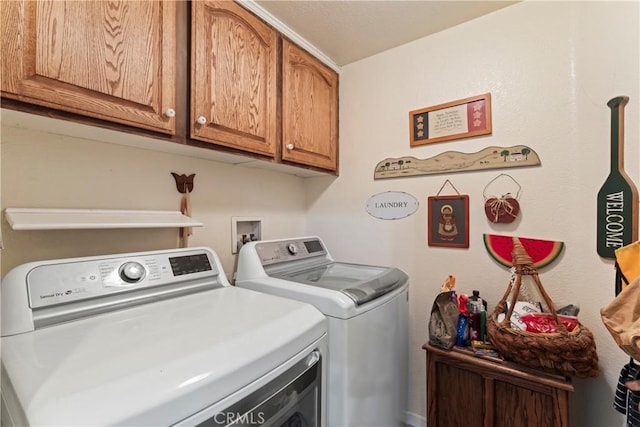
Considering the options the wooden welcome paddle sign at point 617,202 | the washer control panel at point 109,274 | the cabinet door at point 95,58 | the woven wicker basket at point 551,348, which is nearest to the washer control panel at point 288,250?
the washer control panel at point 109,274

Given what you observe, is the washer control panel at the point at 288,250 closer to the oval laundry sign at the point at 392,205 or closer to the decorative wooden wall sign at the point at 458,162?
the oval laundry sign at the point at 392,205

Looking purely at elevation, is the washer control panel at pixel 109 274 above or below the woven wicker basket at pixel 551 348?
above

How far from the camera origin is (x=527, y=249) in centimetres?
127

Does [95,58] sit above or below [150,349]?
above

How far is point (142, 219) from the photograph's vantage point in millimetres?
1138

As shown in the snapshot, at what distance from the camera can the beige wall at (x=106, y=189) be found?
0.93 m

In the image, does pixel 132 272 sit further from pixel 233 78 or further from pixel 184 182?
pixel 233 78

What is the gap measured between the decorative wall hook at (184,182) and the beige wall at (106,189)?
2 cm

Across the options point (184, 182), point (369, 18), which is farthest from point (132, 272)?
point (369, 18)

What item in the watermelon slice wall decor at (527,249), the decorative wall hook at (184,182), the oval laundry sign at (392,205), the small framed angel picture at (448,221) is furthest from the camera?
the oval laundry sign at (392,205)

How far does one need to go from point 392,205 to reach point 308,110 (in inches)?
30.1

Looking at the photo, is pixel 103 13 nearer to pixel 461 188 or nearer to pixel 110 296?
pixel 110 296

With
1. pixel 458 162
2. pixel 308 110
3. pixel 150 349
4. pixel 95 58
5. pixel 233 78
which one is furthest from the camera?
pixel 308 110

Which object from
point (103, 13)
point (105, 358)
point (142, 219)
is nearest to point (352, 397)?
point (105, 358)
